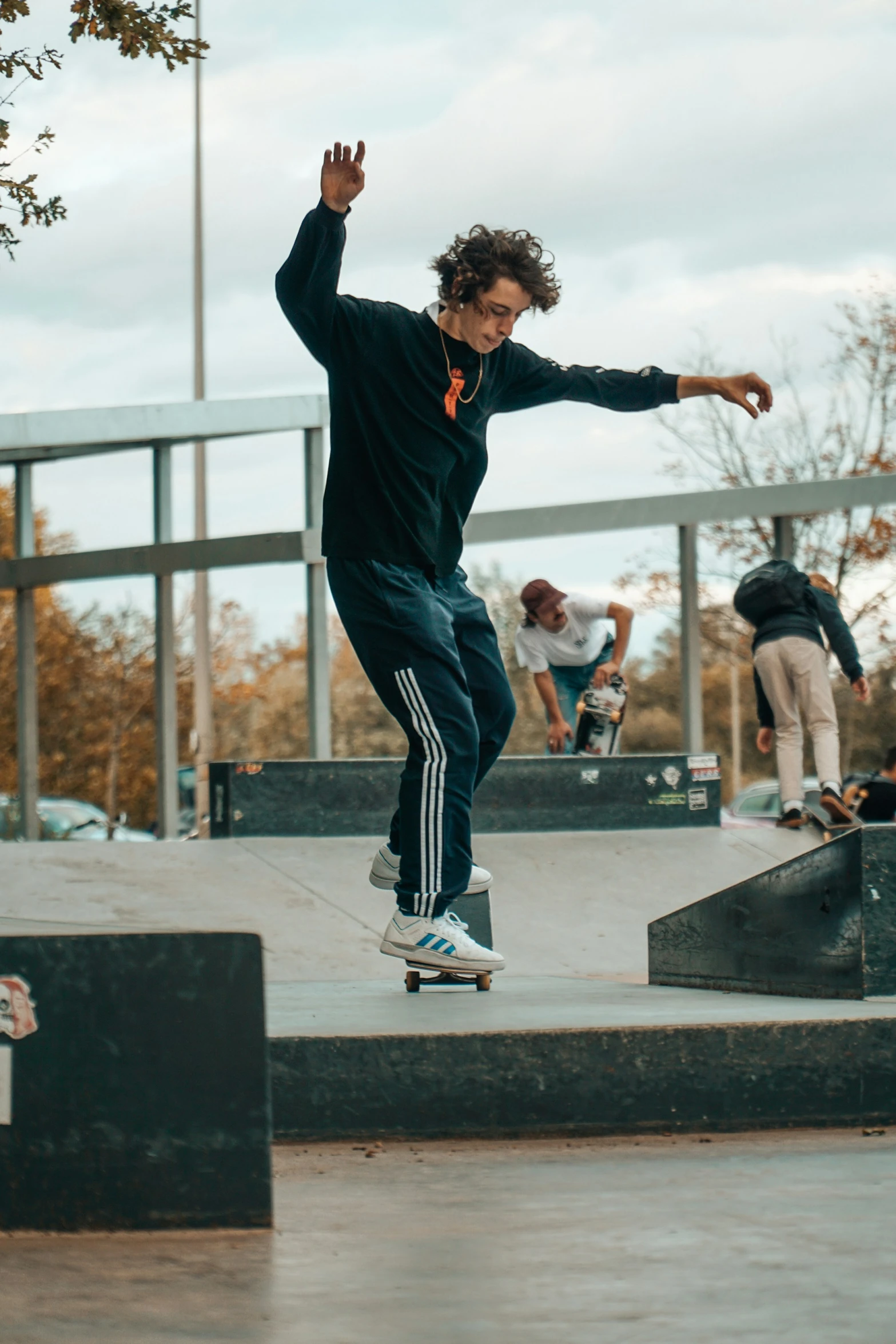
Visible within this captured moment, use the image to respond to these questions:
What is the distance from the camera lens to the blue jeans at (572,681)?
9.15m

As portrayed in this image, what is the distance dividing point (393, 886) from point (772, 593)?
16.4ft

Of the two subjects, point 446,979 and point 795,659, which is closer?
point 446,979

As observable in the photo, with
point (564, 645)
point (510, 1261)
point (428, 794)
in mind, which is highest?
point (564, 645)

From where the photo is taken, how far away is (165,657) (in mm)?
12789

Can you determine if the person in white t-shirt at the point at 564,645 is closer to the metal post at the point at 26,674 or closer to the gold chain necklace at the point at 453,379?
the gold chain necklace at the point at 453,379

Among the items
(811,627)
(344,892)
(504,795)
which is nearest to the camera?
(344,892)

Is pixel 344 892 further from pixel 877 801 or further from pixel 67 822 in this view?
pixel 67 822

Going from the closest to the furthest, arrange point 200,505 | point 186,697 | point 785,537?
point 785,537 < point 200,505 < point 186,697

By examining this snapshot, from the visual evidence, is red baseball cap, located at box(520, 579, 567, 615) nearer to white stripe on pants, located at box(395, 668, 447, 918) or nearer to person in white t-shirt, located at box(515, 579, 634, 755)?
person in white t-shirt, located at box(515, 579, 634, 755)

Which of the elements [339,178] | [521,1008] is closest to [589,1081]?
[521,1008]

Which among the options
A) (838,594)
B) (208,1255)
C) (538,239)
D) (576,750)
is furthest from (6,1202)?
(838,594)

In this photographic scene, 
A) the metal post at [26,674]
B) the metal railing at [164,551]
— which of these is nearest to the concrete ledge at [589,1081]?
the metal railing at [164,551]

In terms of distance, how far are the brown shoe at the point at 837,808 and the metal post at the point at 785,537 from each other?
300 centimetres

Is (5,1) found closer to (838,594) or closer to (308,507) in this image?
(308,507)
